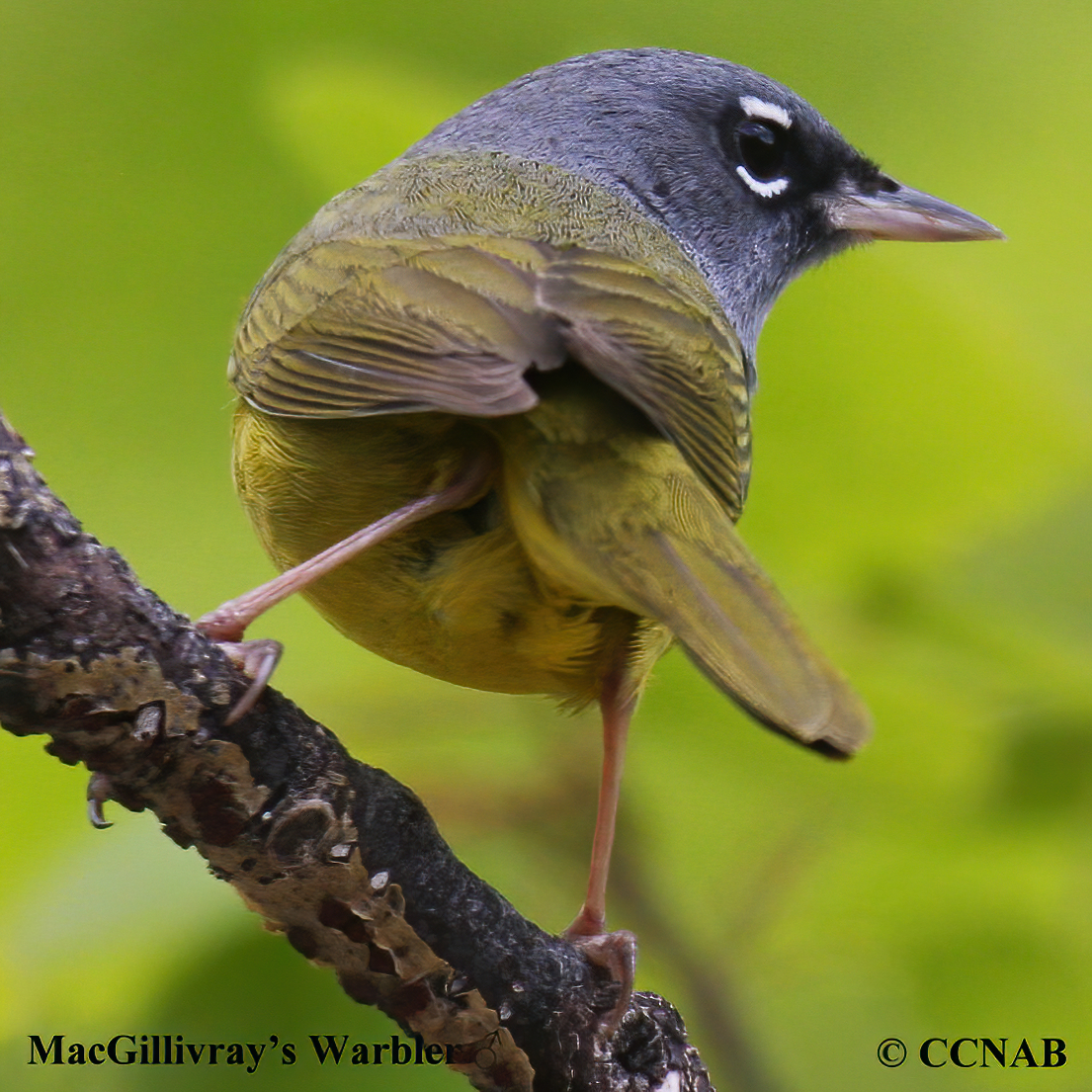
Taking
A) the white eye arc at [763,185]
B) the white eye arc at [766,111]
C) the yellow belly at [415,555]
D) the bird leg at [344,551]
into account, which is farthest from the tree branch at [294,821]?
the white eye arc at [766,111]

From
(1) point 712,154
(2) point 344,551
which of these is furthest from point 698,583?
(1) point 712,154

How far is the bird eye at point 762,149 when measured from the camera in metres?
3.43

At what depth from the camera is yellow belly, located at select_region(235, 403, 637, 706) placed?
2.22 meters

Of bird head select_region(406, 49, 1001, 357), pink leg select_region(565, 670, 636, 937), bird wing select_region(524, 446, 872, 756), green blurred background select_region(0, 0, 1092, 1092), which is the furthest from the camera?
bird head select_region(406, 49, 1001, 357)

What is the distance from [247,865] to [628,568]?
78cm

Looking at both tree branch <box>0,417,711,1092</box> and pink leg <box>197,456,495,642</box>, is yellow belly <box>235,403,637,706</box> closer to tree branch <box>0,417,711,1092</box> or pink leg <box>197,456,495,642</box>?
pink leg <box>197,456,495,642</box>

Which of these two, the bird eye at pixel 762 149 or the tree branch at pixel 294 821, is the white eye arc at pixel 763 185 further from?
the tree branch at pixel 294 821

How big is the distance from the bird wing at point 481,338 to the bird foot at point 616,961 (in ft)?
3.02

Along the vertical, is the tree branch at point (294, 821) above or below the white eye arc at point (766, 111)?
below

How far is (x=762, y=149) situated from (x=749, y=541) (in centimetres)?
114

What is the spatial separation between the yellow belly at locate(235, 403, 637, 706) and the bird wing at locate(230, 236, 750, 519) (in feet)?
0.52

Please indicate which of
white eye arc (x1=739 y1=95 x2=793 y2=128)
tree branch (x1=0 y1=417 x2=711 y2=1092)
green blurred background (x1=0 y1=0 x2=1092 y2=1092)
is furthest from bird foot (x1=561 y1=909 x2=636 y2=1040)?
white eye arc (x1=739 y1=95 x2=793 y2=128)

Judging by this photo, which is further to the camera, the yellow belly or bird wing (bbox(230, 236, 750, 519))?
the yellow belly

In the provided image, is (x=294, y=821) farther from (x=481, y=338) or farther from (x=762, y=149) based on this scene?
(x=762, y=149)
